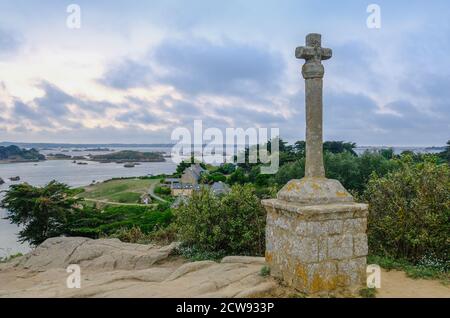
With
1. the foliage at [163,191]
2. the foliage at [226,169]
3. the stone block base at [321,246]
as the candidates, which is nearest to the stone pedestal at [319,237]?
the stone block base at [321,246]

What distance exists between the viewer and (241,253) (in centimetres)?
1010

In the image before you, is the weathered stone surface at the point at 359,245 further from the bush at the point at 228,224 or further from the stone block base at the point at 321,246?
the bush at the point at 228,224

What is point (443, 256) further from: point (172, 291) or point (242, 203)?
point (172, 291)

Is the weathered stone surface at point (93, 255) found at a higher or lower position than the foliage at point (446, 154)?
lower

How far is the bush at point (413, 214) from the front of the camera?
324 inches

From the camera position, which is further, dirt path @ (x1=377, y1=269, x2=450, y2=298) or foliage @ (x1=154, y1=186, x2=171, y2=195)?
foliage @ (x1=154, y1=186, x2=171, y2=195)

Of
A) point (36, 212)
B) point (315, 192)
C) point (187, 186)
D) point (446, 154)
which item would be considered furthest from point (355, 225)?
point (446, 154)

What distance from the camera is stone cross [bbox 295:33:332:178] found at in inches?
244

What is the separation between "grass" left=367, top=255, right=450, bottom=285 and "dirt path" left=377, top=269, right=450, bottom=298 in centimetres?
14

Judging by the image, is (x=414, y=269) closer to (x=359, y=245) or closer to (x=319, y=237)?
(x=359, y=245)

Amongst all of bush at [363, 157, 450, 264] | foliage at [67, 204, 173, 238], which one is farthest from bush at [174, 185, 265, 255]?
foliage at [67, 204, 173, 238]

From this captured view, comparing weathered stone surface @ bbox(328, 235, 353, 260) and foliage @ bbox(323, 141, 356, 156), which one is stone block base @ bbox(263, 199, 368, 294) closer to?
weathered stone surface @ bbox(328, 235, 353, 260)

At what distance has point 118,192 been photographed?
50281 millimetres
